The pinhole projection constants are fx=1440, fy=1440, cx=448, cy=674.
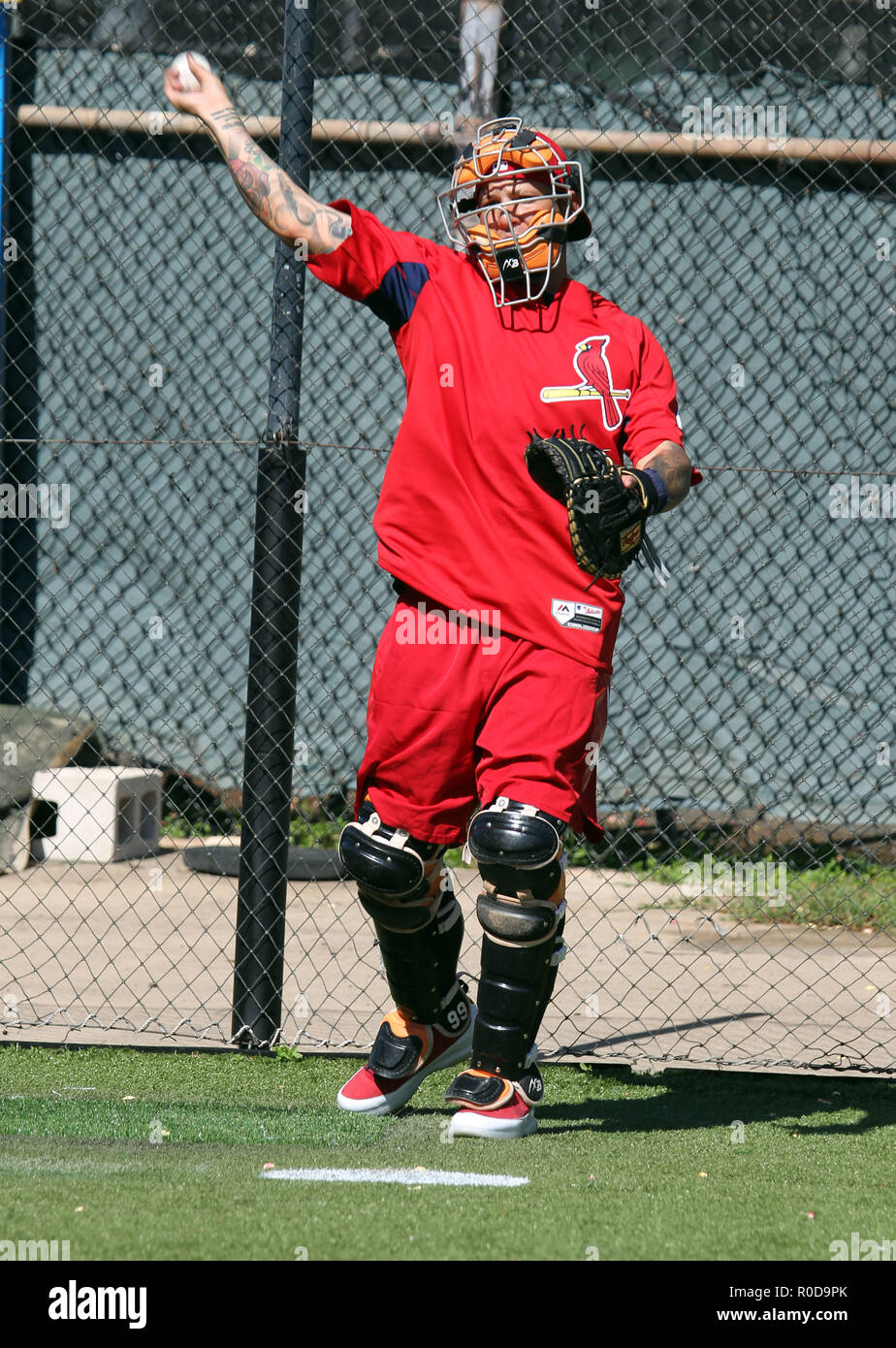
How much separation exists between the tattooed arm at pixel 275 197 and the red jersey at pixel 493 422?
0.10 ft

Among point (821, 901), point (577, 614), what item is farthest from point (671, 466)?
point (821, 901)

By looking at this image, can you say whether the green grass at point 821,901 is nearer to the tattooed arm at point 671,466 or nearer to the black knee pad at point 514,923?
the black knee pad at point 514,923

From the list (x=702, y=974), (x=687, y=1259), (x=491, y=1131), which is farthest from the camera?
(x=702, y=974)

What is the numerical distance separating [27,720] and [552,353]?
180 inches

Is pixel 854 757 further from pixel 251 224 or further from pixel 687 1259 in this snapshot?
pixel 687 1259

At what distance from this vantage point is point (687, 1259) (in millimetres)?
2205

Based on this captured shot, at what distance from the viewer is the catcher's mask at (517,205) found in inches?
120

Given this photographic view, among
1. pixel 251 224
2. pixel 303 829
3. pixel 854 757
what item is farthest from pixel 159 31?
pixel 854 757

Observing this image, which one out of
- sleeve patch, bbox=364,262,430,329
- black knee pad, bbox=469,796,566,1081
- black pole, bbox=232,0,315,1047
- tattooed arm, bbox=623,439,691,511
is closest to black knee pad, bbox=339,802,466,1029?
black knee pad, bbox=469,796,566,1081

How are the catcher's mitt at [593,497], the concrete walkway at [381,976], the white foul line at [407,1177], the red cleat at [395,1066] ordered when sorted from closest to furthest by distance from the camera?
1. the white foul line at [407,1177]
2. the catcher's mitt at [593,497]
3. the red cleat at [395,1066]
4. the concrete walkway at [381,976]

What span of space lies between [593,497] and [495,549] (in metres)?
0.31

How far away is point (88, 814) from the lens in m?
6.61

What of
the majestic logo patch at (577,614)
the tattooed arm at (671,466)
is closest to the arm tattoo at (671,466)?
the tattooed arm at (671,466)

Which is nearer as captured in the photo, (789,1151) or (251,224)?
(789,1151)
